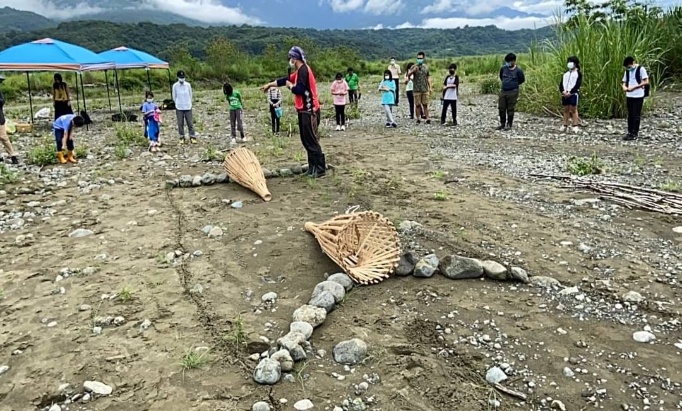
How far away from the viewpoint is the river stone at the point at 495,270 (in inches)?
183

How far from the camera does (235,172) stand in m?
7.79

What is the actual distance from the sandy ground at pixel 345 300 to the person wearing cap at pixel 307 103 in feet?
1.07

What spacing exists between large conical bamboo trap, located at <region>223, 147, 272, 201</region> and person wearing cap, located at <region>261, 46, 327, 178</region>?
0.88 meters

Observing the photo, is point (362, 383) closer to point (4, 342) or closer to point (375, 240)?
point (375, 240)

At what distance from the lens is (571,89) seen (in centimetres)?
1145

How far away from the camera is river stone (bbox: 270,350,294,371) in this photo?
353 cm

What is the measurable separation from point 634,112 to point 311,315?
9.13m

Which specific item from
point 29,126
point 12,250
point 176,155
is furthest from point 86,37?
point 12,250

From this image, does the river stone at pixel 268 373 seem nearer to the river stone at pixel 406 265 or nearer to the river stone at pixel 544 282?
the river stone at pixel 406 265

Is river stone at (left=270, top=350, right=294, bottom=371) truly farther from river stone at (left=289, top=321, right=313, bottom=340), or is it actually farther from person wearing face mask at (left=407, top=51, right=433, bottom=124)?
person wearing face mask at (left=407, top=51, right=433, bottom=124)

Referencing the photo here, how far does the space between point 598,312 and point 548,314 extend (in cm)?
37

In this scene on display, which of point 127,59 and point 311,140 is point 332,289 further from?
point 127,59

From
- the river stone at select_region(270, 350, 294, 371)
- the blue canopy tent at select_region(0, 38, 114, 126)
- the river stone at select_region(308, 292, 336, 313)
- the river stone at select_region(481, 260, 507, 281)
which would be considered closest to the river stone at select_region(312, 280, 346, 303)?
the river stone at select_region(308, 292, 336, 313)

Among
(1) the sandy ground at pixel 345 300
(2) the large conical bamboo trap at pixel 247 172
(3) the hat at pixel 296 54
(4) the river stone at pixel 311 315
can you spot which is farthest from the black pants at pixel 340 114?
(4) the river stone at pixel 311 315
